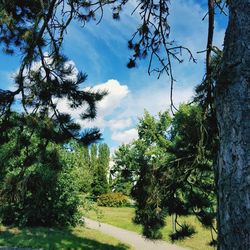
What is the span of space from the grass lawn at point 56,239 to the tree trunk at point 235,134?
10109 millimetres

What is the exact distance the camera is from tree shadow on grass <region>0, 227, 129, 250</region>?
12.0 m

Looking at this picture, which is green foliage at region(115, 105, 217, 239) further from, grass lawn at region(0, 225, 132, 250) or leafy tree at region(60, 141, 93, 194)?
leafy tree at region(60, 141, 93, 194)

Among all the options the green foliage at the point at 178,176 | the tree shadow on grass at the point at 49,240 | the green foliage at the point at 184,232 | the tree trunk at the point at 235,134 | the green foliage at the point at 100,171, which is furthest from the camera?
the green foliage at the point at 100,171

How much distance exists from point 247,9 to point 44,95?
280 cm

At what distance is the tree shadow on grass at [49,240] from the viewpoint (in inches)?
474

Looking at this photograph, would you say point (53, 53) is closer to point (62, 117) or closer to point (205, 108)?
point (62, 117)

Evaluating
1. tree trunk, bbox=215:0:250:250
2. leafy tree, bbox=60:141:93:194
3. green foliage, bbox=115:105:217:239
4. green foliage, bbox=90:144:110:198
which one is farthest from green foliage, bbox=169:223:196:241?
green foliage, bbox=90:144:110:198

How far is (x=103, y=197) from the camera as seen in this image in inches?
1415

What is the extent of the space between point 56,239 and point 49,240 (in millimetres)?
228

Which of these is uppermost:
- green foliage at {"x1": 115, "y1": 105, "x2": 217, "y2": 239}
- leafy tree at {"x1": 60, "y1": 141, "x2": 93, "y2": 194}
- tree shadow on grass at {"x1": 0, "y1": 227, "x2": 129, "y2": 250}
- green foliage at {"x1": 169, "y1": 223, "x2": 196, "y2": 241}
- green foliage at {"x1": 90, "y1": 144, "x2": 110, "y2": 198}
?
green foliage at {"x1": 90, "y1": 144, "x2": 110, "y2": 198}

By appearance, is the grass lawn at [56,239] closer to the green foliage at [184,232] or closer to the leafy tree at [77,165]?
the leafy tree at [77,165]

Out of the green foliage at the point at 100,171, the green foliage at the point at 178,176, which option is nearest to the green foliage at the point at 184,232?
the green foliage at the point at 178,176

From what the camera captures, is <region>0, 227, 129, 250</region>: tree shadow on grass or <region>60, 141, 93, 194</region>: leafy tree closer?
<region>0, 227, 129, 250</region>: tree shadow on grass

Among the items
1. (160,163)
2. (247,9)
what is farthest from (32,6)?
(247,9)
